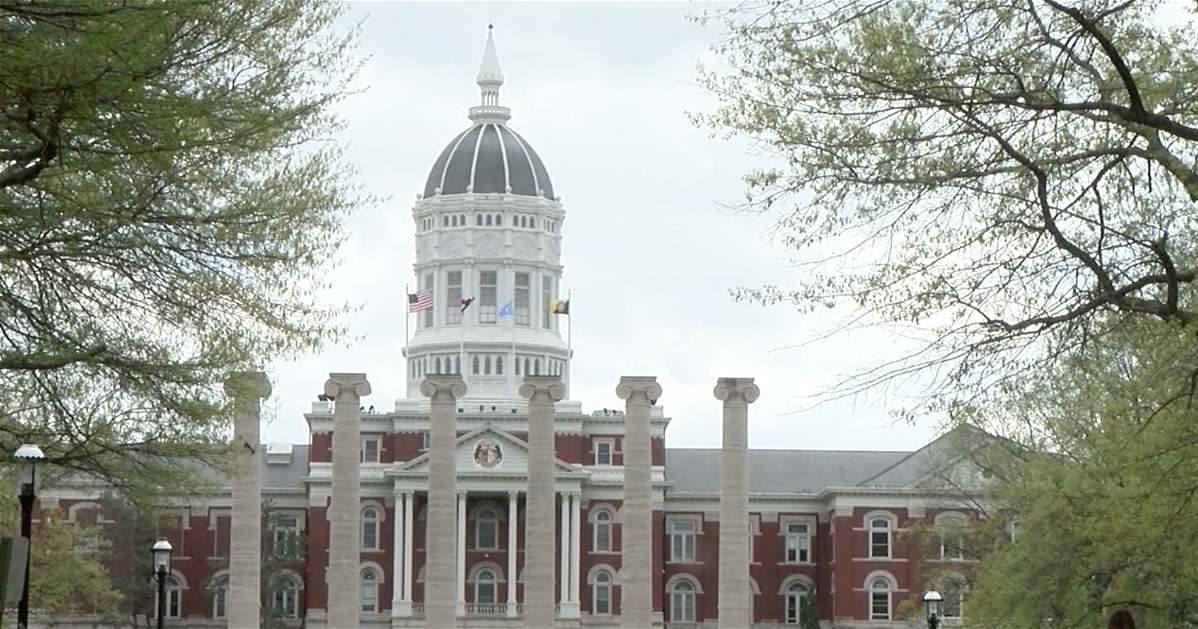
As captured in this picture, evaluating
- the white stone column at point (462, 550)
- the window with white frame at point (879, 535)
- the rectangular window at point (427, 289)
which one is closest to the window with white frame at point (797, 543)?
the window with white frame at point (879, 535)

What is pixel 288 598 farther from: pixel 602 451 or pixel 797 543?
pixel 797 543

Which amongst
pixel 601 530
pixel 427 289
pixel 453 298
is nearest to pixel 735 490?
pixel 601 530

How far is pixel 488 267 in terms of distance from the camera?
125m

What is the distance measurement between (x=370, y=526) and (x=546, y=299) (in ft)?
77.1

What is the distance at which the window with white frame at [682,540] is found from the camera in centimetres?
10969

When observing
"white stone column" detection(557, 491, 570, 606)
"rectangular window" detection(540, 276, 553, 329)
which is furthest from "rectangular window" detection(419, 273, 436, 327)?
"white stone column" detection(557, 491, 570, 606)

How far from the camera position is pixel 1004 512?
63188 mm

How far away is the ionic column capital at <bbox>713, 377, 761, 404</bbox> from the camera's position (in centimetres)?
8125

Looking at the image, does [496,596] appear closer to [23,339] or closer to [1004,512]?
[1004,512]

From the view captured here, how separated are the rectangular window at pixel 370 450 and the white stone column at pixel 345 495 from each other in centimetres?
2514

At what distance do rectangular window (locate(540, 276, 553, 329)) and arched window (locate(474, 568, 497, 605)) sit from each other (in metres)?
21.7

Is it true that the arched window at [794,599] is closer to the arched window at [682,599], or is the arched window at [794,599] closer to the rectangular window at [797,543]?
the rectangular window at [797,543]

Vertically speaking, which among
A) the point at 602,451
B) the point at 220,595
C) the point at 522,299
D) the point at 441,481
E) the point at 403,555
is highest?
the point at 522,299

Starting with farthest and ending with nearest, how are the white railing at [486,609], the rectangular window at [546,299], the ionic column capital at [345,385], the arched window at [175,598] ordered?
the rectangular window at [546,299], the arched window at [175,598], the white railing at [486,609], the ionic column capital at [345,385]
